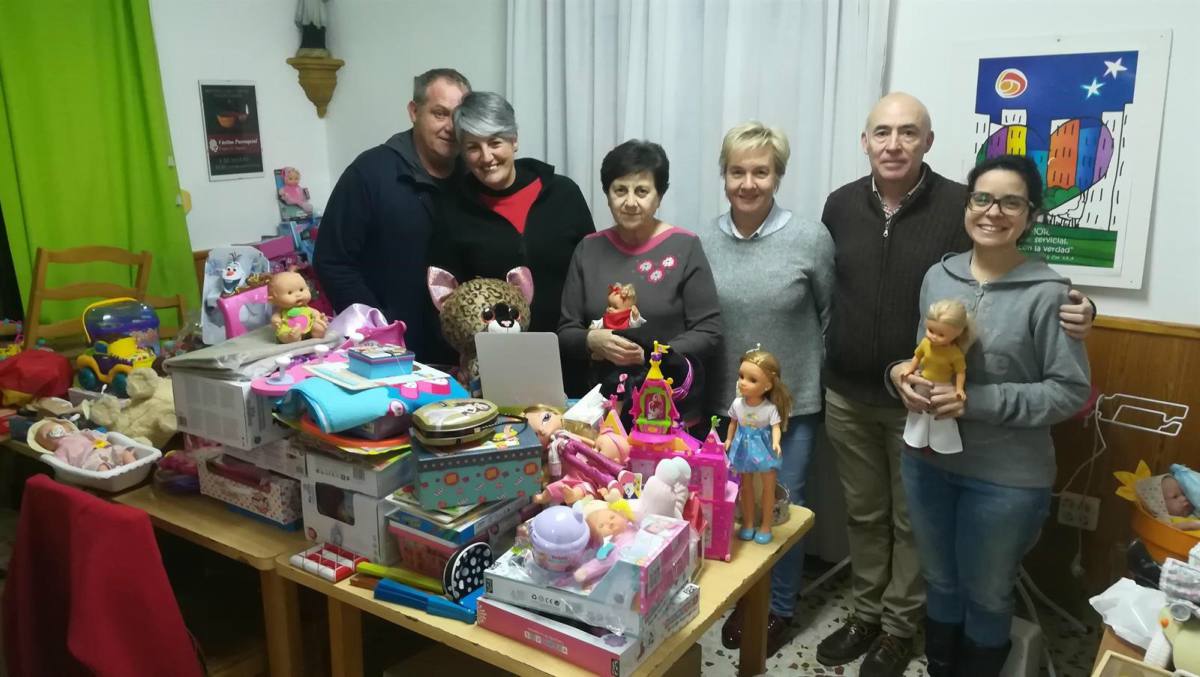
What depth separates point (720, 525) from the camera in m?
1.53

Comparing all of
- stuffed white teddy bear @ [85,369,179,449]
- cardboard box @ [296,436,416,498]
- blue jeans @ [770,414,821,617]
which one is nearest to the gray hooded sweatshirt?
blue jeans @ [770,414,821,617]

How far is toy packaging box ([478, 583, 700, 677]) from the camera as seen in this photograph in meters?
1.26

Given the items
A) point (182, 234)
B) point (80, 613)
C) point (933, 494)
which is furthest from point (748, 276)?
point (182, 234)

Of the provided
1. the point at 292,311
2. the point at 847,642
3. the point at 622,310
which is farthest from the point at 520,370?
the point at 847,642

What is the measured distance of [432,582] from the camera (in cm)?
147

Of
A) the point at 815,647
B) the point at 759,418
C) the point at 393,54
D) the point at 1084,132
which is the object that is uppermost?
the point at 393,54

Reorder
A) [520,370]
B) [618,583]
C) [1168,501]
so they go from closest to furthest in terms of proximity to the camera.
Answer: [618,583] → [520,370] → [1168,501]

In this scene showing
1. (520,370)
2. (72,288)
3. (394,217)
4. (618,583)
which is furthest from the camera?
(72,288)

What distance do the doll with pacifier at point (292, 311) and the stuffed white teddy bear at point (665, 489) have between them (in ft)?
2.79

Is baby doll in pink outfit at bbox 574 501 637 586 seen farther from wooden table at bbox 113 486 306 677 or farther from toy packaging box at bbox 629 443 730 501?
wooden table at bbox 113 486 306 677

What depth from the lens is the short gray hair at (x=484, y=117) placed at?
2.10 meters

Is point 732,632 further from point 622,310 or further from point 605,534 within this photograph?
point 605,534

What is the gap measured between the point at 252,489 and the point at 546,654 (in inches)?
31.3

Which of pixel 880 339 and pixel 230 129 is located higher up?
pixel 230 129
